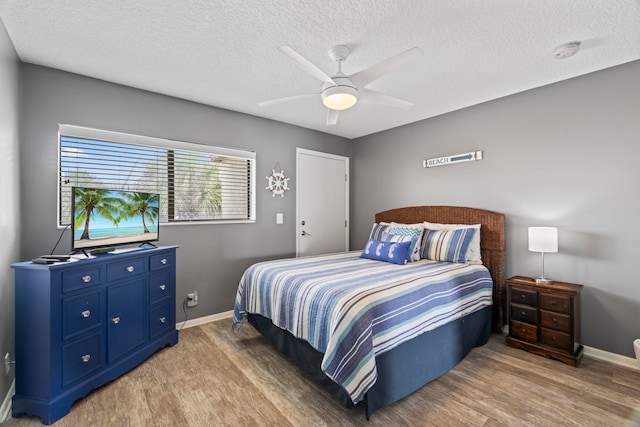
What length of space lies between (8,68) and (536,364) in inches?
183

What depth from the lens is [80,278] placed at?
2.00 meters

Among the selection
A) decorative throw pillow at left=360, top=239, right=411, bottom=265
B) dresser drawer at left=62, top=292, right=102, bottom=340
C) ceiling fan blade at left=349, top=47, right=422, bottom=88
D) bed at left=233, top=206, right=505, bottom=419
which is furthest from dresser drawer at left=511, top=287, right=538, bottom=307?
dresser drawer at left=62, top=292, right=102, bottom=340

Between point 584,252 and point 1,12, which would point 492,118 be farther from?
point 1,12

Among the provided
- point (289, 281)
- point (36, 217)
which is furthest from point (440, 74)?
point (36, 217)

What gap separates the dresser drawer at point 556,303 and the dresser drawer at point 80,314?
3658 mm

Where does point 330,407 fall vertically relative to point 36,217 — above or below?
below

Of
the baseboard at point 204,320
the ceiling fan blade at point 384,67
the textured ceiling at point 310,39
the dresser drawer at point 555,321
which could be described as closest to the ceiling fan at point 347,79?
the ceiling fan blade at point 384,67

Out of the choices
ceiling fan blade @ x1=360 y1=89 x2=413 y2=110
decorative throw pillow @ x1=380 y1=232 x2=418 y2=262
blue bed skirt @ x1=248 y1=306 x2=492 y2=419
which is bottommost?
blue bed skirt @ x1=248 y1=306 x2=492 y2=419

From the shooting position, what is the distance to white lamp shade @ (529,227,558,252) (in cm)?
258

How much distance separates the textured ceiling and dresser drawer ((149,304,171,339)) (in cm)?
216

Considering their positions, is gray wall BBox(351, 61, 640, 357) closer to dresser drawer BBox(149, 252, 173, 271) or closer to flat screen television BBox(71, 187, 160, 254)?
dresser drawer BBox(149, 252, 173, 271)

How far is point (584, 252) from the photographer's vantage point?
8.74 feet

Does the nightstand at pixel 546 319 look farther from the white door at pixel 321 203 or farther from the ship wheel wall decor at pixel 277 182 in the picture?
the ship wheel wall decor at pixel 277 182

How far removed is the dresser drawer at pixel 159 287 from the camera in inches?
101
